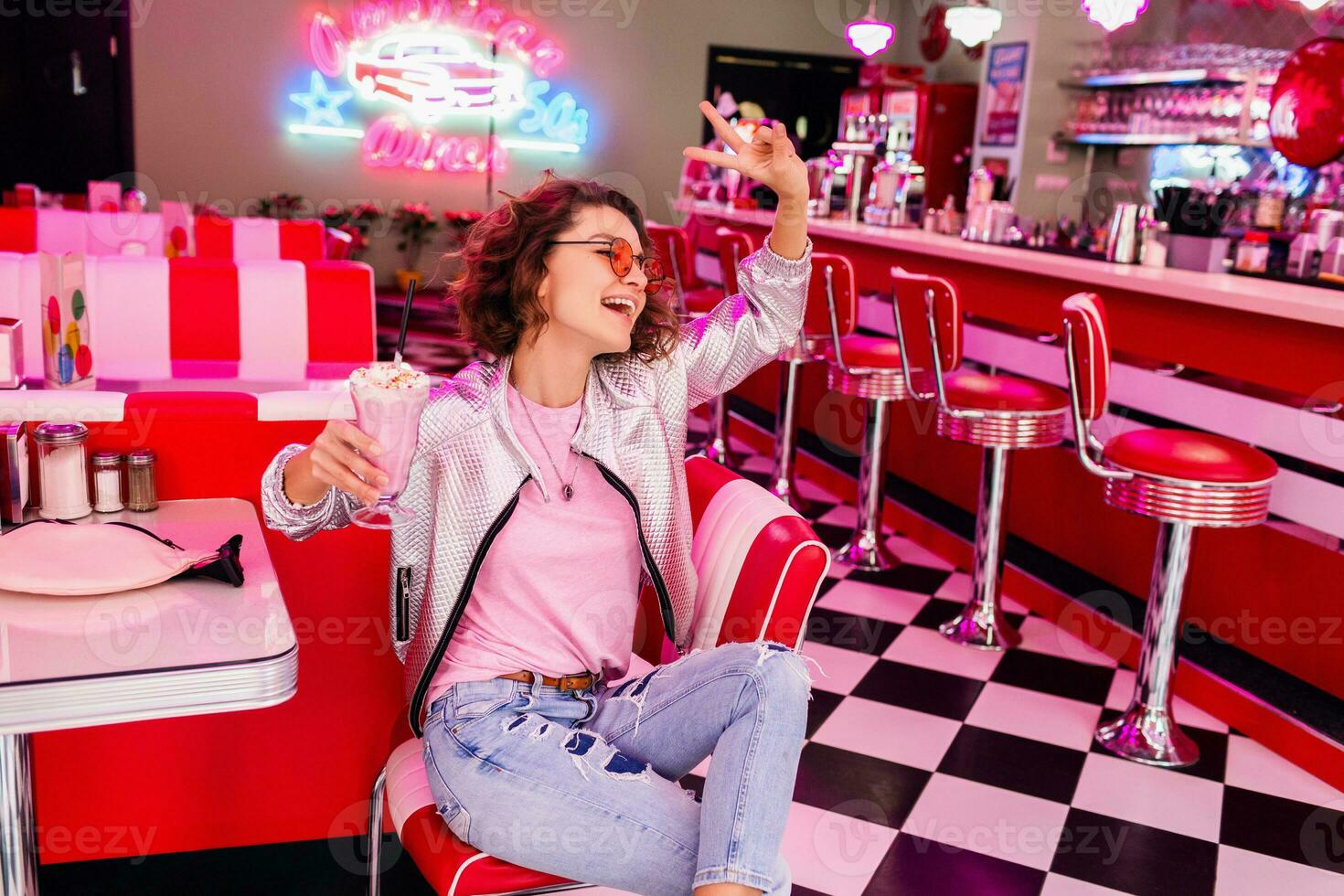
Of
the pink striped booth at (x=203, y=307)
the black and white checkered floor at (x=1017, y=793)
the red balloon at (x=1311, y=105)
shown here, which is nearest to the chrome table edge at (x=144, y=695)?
the black and white checkered floor at (x=1017, y=793)

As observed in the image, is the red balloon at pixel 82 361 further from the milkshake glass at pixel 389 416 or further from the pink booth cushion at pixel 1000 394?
the pink booth cushion at pixel 1000 394

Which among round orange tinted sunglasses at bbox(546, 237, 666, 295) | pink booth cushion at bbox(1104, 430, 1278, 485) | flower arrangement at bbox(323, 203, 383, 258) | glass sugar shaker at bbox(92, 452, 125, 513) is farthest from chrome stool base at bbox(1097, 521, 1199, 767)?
flower arrangement at bbox(323, 203, 383, 258)

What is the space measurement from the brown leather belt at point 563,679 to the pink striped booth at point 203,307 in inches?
59.5

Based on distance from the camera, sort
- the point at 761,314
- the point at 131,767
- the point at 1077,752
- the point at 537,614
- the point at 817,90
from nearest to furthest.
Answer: the point at 537,614 → the point at 761,314 → the point at 131,767 → the point at 1077,752 → the point at 817,90

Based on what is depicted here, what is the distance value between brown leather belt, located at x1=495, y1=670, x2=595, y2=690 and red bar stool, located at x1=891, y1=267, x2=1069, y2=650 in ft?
7.12

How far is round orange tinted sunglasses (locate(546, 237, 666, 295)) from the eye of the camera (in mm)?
1749

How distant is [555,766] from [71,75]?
31.6 ft

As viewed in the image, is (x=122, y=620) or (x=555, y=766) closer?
(x=122, y=620)

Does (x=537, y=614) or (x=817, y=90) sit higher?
(x=817, y=90)

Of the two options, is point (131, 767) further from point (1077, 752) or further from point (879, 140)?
point (879, 140)

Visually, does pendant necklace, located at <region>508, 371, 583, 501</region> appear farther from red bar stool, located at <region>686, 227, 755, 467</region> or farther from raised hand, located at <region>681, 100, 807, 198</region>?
red bar stool, located at <region>686, 227, 755, 467</region>

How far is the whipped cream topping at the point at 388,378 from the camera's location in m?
1.47

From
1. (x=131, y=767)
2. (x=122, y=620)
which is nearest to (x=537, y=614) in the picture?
(x=122, y=620)

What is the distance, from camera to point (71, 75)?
9.29m
